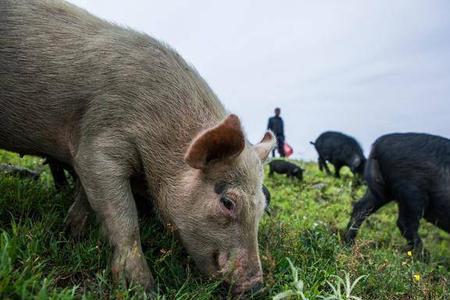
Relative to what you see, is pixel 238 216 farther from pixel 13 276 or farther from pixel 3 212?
pixel 3 212

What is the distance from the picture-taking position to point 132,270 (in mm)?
3410

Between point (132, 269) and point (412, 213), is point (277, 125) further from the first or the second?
point (132, 269)

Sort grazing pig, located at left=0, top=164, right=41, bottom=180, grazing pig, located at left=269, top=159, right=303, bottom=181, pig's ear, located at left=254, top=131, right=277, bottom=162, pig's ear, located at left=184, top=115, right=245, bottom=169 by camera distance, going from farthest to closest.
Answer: grazing pig, located at left=269, top=159, right=303, bottom=181 → grazing pig, located at left=0, top=164, right=41, bottom=180 → pig's ear, located at left=254, top=131, right=277, bottom=162 → pig's ear, located at left=184, top=115, right=245, bottom=169

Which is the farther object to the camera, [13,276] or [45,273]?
[45,273]

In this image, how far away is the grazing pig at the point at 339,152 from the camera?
50.5 feet

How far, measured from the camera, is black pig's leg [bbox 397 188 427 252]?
7453 millimetres

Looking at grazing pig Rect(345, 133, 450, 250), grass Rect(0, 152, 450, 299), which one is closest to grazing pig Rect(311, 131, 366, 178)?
grazing pig Rect(345, 133, 450, 250)

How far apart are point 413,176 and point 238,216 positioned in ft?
16.4

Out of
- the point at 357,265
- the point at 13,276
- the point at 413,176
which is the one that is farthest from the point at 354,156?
the point at 13,276

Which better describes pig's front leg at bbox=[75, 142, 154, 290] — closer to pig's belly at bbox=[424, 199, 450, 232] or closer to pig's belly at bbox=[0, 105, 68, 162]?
pig's belly at bbox=[0, 105, 68, 162]

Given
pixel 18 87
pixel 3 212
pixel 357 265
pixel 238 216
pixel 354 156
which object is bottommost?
pixel 354 156

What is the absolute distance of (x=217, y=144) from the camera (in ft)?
11.2

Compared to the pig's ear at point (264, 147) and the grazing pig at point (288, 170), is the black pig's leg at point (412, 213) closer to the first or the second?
the pig's ear at point (264, 147)

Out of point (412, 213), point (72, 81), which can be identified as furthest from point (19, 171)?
point (412, 213)
